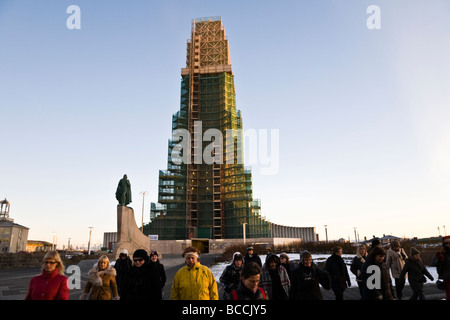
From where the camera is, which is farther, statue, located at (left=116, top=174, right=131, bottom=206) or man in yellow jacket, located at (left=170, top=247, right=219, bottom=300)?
statue, located at (left=116, top=174, right=131, bottom=206)

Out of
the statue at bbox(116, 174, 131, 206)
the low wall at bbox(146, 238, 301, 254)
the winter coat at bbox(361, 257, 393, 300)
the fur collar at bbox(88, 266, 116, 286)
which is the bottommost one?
the low wall at bbox(146, 238, 301, 254)

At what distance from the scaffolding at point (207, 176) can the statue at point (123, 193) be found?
3812cm

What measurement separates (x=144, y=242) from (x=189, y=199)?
38.3 metres

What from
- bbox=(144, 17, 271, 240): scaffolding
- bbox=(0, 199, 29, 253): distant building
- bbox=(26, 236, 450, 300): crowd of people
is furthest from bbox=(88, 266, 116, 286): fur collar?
bbox=(0, 199, 29, 253): distant building

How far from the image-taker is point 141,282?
499 centimetres

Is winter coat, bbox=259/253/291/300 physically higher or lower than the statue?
lower

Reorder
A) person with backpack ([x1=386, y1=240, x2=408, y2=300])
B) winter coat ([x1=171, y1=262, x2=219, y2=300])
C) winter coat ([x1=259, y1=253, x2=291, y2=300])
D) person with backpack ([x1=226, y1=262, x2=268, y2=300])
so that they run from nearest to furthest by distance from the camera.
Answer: person with backpack ([x1=226, y1=262, x2=268, y2=300]) → winter coat ([x1=171, y1=262, x2=219, y2=300]) → winter coat ([x1=259, y1=253, x2=291, y2=300]) → person with backpack ([x1=386, y1=240, x2=408, y2=300])

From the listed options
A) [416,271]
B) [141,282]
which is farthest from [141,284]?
[416,271]

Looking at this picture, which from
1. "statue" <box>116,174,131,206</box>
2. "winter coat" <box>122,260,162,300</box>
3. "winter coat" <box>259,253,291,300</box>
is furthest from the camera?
"statue" <box>116,174,131,206</box>

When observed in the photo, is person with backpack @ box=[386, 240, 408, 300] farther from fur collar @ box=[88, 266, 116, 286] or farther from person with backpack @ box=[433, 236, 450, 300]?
fur collar @ box=[88, 266, 116, 286]

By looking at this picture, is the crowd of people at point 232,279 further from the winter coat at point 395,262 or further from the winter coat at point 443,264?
the winter coat at point 395,262

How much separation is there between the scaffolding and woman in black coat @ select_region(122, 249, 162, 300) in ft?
194

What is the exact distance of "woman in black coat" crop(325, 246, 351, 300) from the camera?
289 inches

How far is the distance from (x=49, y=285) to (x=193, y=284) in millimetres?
1956
